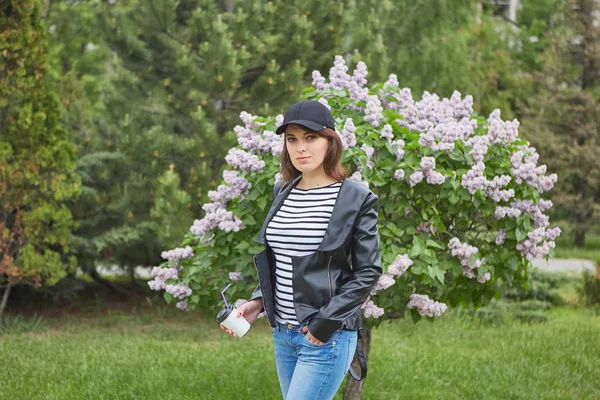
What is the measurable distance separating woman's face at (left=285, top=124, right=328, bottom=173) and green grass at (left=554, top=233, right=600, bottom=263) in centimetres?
1615

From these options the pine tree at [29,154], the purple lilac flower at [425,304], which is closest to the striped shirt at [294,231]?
the purple lilac flower at [425,304]

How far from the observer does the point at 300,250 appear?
10.6ft

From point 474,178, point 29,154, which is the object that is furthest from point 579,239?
point 474,178

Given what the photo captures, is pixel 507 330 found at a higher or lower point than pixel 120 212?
lower

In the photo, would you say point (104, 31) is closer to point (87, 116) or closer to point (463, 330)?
point (87, 116)

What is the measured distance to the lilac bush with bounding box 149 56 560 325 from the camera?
4727 mm

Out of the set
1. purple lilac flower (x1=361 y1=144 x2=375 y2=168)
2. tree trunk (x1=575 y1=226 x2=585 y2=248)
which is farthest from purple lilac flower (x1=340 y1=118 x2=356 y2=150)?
tree trunk (x1=575 y1=226 x2=585 y2=248)

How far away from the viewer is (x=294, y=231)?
3.23m

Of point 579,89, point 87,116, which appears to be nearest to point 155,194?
point 87,116

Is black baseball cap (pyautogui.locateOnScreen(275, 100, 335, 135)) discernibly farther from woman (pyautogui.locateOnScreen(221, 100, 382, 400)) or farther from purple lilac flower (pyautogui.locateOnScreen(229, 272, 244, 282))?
purple lilac flower (pyautogui.locateOnScreen(229, 272, 244, 282))

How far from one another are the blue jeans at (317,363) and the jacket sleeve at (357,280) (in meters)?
0.11

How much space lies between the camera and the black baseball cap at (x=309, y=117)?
3211mm

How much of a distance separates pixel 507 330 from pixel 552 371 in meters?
2.23

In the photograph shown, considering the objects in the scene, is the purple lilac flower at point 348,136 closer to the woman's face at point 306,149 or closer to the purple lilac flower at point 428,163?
the purple lilac flower at point 428,163
